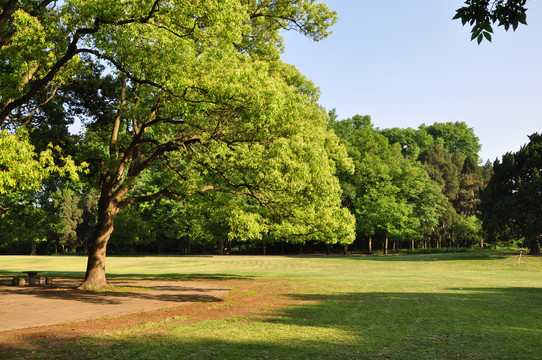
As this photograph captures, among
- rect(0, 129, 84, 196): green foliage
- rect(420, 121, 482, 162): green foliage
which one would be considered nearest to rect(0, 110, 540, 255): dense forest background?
rect(0, 129, 84, 196): green foliage

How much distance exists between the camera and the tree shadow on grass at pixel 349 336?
26.4ft

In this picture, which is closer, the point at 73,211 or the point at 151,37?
the point at 151,37

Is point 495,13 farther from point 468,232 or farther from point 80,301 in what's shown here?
point 468,232

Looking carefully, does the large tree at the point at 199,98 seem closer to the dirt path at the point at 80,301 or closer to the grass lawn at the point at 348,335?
the dirt path at the point at 80,301

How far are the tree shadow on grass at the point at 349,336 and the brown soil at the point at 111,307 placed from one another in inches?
37.7

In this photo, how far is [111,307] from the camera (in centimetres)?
1388

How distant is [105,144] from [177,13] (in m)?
12.1

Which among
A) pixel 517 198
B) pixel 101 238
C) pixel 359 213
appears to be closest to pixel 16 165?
pixel 101 238

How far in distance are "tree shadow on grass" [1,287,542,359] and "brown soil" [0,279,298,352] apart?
958 millimetres

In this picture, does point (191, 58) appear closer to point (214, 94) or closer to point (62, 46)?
point (214, 94)

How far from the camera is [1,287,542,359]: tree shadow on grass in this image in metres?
8.05

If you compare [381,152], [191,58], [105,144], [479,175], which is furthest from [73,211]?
[479,175]

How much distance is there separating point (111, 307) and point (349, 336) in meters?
8.57

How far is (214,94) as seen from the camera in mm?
14102
